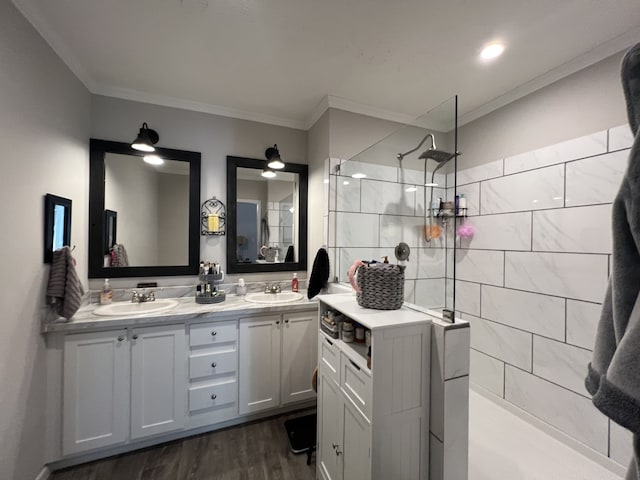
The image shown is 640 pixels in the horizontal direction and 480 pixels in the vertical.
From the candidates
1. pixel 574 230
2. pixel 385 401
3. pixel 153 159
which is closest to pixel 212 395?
pixel 385 401

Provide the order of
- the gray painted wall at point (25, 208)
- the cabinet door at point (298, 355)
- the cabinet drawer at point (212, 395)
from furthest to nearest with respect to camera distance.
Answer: the cabinet door at point (298, 355) < the cabinet drawer at point (212, 395) < the gray painted wall at point (25, 208)

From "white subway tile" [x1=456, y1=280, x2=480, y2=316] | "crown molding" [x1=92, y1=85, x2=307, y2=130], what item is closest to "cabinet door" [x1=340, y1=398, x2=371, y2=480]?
"white subway tile" [x1=456, y1=280, x2=480, y2=316]

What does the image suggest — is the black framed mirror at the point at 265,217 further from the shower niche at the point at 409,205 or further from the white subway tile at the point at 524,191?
the white subway tile at the point at 524,191

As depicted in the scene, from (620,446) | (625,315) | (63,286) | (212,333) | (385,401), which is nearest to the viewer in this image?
(625,315)

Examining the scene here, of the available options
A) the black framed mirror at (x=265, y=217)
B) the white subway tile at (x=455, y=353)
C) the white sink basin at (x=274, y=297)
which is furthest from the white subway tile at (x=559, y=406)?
the black framed mirror at (x=265, y=217)

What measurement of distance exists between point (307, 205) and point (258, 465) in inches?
75.2

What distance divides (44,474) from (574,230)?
332 cm

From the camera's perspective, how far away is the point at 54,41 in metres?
1.40

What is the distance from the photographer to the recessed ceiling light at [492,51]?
1.43 metres

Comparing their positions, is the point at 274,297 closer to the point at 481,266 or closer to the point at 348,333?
the point at 348,333

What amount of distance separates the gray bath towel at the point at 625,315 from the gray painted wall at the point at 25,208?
6.51 ft

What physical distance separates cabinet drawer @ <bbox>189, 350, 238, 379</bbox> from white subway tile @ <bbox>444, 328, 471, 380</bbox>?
138cm

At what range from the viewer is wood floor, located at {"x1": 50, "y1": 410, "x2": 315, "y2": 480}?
145cm

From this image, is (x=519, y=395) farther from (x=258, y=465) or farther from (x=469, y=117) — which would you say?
(x=469, y=117)
